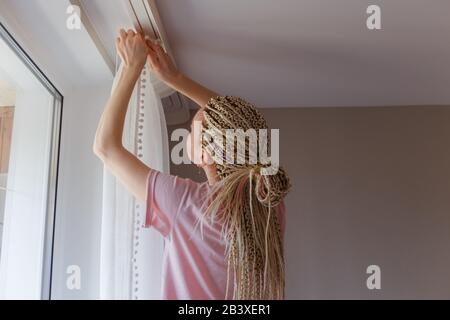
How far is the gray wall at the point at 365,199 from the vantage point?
6.03ft

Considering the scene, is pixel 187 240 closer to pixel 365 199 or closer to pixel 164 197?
pixel 164 197

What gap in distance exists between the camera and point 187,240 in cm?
94

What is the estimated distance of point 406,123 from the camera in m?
1.98

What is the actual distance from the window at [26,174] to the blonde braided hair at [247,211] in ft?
1.96

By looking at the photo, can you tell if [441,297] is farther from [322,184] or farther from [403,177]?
[322,184]

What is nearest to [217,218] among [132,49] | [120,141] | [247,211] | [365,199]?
[247,211]

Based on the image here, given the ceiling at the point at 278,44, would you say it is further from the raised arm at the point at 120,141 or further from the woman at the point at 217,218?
the woman at the point at 217,218

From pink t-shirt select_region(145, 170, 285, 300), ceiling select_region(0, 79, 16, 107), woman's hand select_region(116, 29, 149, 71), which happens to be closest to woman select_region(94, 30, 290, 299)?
pink t-shirt select_region(145, 170, 285, 300)

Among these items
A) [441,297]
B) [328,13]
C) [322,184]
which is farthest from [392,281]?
[328,13]

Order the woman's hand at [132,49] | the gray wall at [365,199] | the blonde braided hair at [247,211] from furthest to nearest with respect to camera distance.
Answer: the gray wall at [365,199]
the woman's hand at [132,49]
the blonde braided hair at [247,211]

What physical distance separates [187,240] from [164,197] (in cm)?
9

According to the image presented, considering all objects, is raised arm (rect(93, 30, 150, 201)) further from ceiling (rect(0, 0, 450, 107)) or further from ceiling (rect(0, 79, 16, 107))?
ceiling (rect(0, 79, 16, 107))

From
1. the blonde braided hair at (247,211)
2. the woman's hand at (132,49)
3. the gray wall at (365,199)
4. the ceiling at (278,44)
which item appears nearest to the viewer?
the blonde braided hair at (247,211)

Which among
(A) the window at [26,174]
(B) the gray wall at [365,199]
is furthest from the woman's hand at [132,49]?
(B) the gray wall at [365,199]
